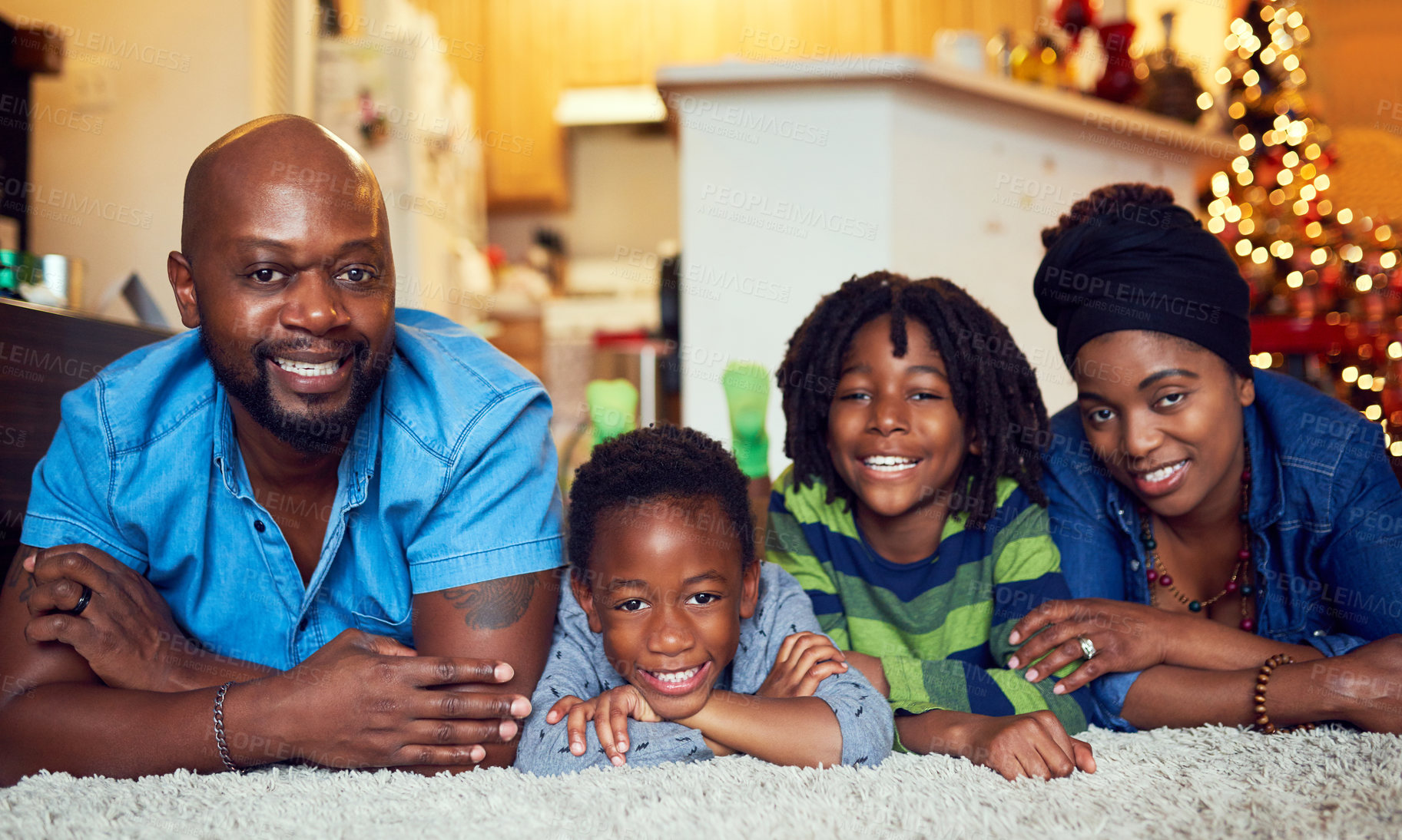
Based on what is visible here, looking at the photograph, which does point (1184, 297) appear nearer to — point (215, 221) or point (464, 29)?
point (215, 221)

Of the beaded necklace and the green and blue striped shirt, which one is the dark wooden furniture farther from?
the beaded necklace

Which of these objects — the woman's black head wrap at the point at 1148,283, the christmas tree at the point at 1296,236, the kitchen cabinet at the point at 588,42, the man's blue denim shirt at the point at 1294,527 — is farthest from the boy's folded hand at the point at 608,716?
the kitchen cabinet at the point at 588,42

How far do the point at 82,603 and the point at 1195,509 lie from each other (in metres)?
1.74

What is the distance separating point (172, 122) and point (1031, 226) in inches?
107

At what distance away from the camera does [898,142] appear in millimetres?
2564

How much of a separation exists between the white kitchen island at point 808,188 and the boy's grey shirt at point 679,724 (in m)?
1.05

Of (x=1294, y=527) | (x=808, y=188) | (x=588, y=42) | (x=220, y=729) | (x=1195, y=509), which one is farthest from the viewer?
(x=588, y=42)

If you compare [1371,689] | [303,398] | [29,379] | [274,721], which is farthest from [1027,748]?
[29,379]

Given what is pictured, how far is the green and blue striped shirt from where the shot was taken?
1.45 m

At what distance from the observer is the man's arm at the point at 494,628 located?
130cm

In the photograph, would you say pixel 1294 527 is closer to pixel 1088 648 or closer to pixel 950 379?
pixel 1088 648

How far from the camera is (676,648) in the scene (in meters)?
1.30

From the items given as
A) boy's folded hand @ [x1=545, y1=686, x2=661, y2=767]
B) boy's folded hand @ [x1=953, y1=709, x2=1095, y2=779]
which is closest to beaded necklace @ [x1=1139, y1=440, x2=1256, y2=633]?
boy's folded hand @ [x1=953, y1=709, x2=1095, y2=779]

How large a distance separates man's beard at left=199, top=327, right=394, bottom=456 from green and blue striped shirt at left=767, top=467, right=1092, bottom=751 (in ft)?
2.58
